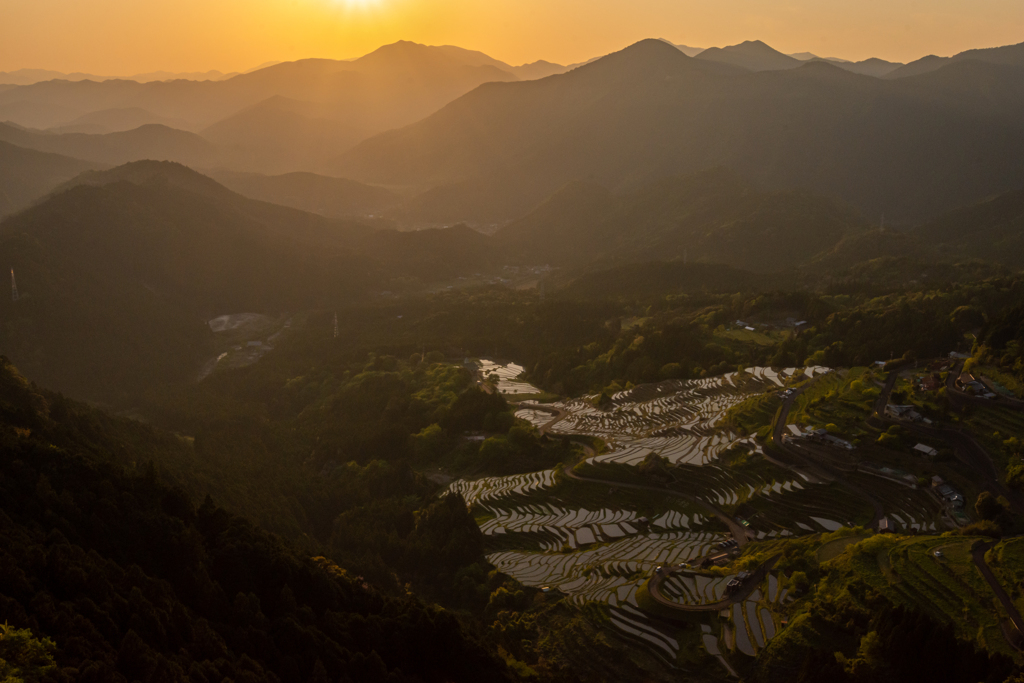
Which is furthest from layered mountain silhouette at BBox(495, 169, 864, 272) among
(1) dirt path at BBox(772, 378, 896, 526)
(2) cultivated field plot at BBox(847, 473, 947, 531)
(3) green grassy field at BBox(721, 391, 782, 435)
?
(2) cultivated field plot at BBox(847, 473, 947, 531)

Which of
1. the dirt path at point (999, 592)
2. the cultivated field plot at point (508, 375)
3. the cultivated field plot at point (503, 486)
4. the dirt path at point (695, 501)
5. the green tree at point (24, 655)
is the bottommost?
the cultivated field plot at point (503, 486)

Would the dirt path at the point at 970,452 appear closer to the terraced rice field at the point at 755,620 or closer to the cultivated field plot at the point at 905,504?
the cultivated field plot at the point at 905,504

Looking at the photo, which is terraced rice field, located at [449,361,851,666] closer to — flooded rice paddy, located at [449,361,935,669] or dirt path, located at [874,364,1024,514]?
Result: flooded rice paddy, located at [449,361,935,669]

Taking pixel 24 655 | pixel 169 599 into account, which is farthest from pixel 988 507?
pixel 24 655

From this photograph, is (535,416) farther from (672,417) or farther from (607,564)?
(607,564)

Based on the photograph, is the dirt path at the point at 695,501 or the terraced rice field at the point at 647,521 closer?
the terraced rice field at the point at 647,521

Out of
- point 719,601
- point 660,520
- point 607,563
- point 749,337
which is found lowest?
point 607,563

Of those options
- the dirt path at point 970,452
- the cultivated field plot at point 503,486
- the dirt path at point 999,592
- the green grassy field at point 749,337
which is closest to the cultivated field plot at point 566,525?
the cultivated field plot at point 503,486
